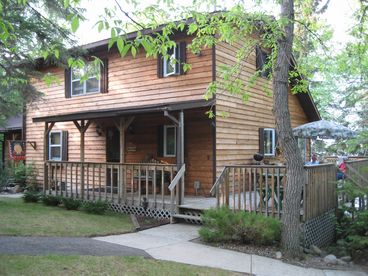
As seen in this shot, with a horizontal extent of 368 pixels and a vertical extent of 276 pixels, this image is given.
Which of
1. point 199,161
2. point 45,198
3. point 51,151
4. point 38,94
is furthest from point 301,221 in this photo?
point 51,151

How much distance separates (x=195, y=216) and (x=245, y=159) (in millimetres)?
3972

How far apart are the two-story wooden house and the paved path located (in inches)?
117

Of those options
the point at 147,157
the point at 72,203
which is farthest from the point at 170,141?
the point at 72,203

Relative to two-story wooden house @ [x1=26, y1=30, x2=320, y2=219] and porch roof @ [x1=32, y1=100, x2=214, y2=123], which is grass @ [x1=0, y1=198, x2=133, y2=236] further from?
porch roof @ [x1=32, y1=100, x2=214, y2=123]

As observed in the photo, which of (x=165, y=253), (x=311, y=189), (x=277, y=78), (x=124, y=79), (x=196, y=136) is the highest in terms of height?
(x=124, y=79)

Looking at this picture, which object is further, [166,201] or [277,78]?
[166,201]

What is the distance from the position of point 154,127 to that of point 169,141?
79 cm

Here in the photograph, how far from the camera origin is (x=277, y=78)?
23.3 feet

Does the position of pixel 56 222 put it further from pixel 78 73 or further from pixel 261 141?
pixel 261 141

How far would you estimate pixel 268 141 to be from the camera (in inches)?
570

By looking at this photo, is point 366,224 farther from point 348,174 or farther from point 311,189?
point 348,174

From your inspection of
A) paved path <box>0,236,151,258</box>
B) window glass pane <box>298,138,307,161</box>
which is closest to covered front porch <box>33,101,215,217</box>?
paved path <box>0,236,151,258</box>

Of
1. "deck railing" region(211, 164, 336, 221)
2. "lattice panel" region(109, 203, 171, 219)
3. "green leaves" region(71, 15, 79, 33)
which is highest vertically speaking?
"green leaves" region(71, 15, 79, 33)

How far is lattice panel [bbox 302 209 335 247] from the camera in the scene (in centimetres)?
776
